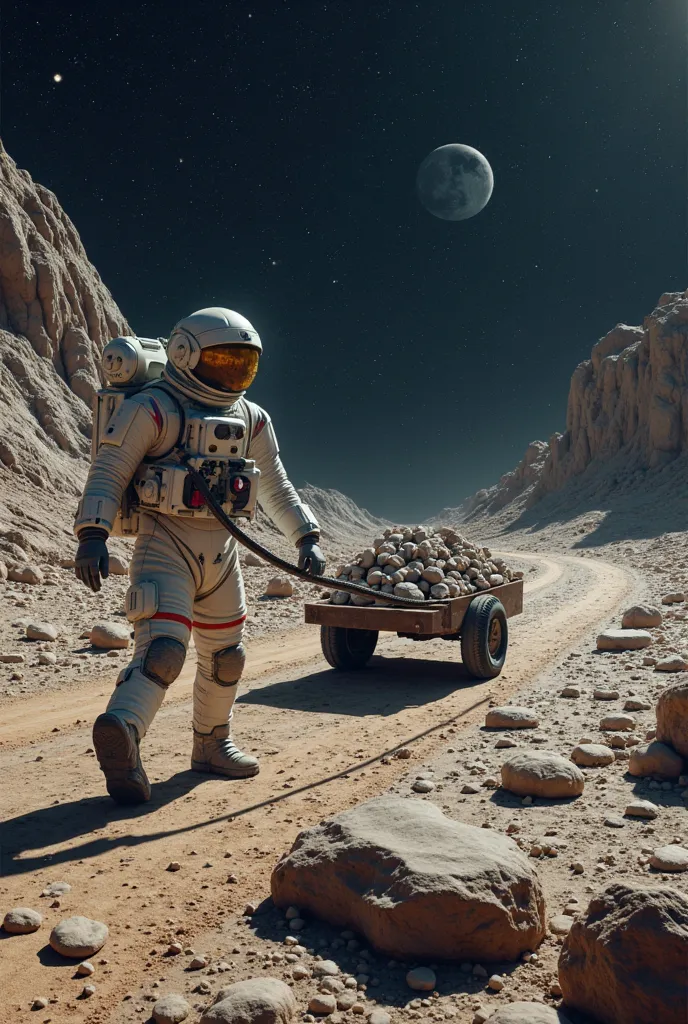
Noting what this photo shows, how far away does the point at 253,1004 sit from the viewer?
2.45m

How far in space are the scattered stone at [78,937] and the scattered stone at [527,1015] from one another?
1.60 metres

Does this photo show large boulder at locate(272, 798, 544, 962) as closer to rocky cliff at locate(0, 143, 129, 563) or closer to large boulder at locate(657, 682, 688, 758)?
large boulder at locate(657, 682, 688, 758)

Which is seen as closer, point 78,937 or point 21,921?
point 78,937

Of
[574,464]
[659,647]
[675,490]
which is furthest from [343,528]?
[659,647]

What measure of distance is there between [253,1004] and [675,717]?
335 centimetres

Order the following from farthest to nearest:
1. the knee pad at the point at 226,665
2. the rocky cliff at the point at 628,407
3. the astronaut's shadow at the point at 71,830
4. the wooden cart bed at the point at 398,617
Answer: the rocky cliff at the point at 628,407 < the wooden cart bed at the point at 398,617 < the knee pad at the point at 226,665 < the astronaut's shadow at the point at 71,830

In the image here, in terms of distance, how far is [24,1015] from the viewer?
8.67ft

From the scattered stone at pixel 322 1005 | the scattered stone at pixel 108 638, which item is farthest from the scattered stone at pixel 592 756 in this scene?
the scattered stone at pixel 108 638

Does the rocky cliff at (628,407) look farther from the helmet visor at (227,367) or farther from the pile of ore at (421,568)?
the helmet visor at (227,367)

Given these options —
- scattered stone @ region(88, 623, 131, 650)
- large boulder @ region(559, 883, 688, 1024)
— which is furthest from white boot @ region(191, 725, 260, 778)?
scattered stone @ region(88, 623, 131, 650)

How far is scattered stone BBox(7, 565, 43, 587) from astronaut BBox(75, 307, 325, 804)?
28.0ft

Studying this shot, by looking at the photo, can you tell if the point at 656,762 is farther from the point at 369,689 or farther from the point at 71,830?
the point at 369,689

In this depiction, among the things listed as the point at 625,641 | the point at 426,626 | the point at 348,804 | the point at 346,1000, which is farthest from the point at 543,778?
the point at 625,641

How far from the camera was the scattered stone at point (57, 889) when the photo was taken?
11.6ft
